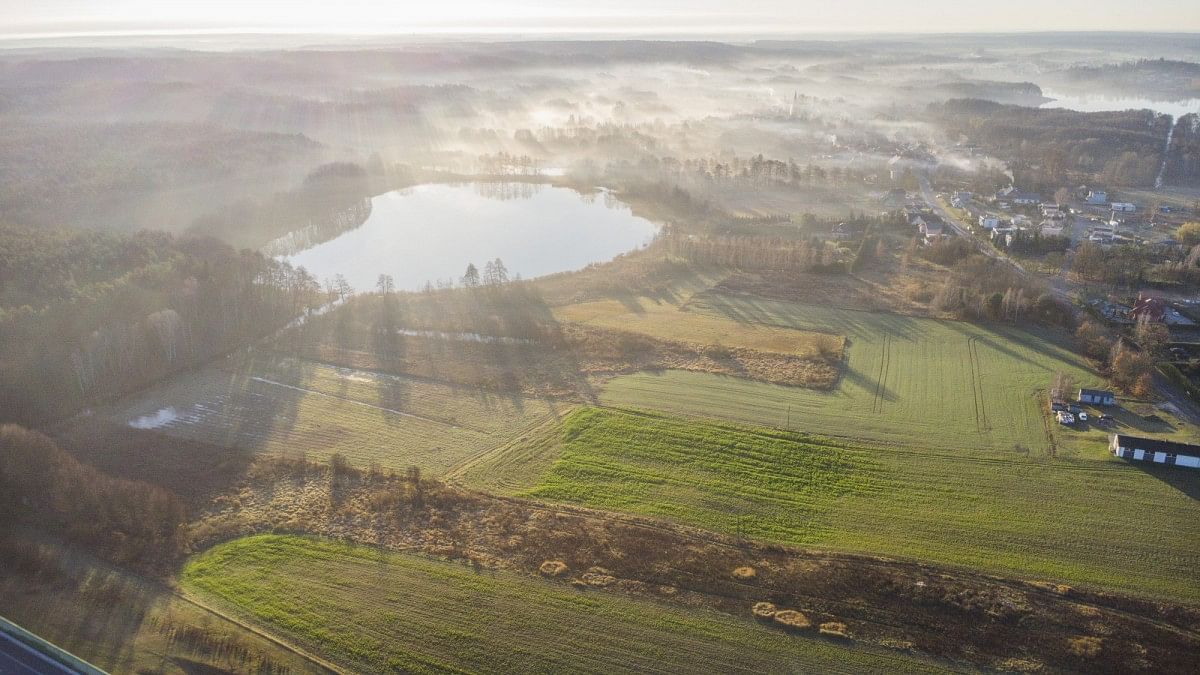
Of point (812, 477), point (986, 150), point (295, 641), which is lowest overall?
point (295, 641)

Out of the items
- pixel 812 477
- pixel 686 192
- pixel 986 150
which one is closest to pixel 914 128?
pixel 986 150

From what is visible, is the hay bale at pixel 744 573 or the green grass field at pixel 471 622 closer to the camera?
the green grass field at pixel 471 622

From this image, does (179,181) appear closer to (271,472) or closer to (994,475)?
(271,472)

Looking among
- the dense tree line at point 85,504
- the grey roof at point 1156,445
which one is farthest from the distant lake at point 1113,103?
the dense tree line at point 85,504

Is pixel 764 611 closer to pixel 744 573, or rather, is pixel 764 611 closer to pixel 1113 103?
pixel 744 573

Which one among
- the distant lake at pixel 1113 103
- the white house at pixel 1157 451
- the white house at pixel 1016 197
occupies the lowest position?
the white house at pixel 1157 451

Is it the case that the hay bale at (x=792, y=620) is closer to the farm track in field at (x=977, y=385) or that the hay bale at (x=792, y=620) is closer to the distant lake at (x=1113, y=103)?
the farm track in field at (x=977, y=385)
